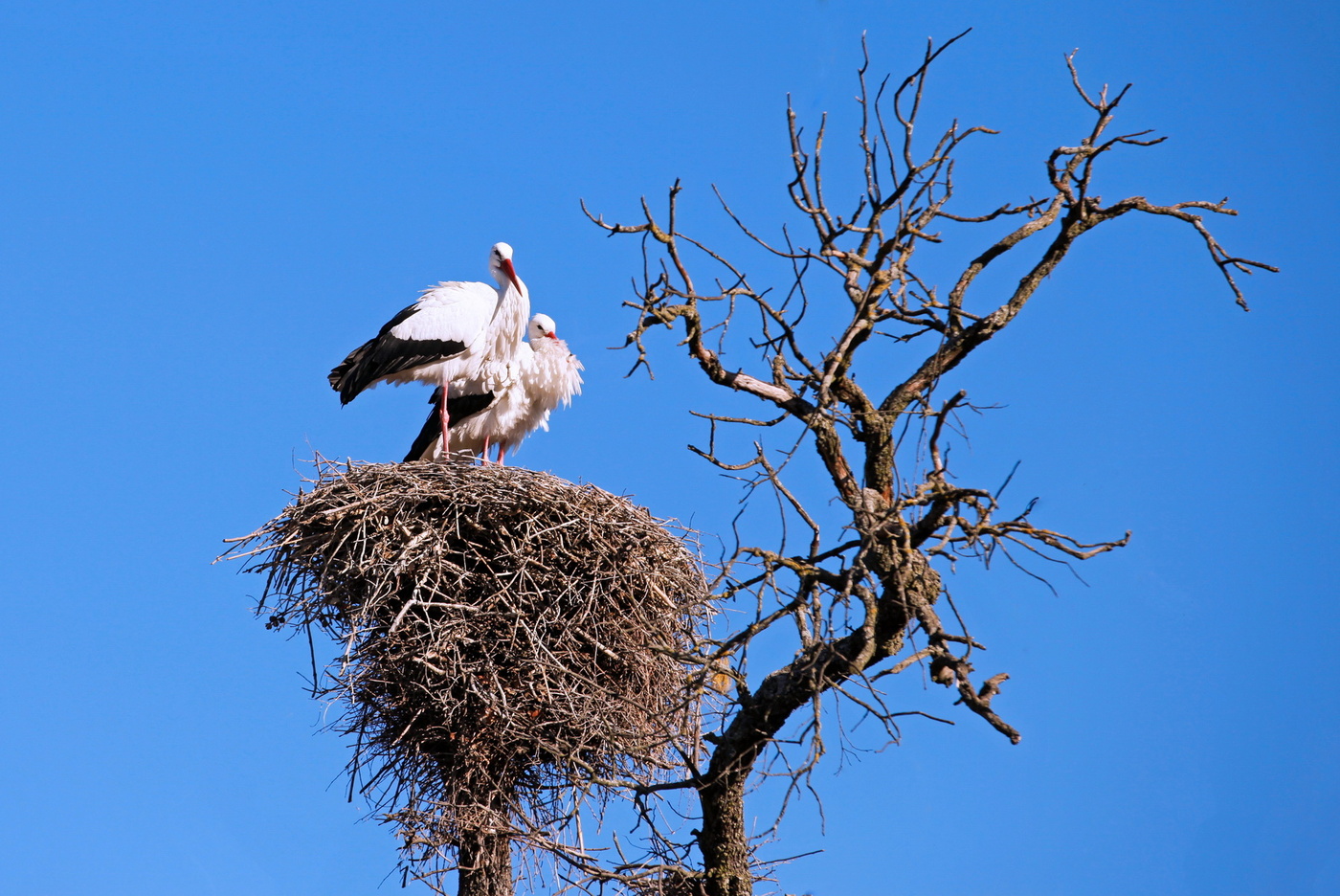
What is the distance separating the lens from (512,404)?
380 inches

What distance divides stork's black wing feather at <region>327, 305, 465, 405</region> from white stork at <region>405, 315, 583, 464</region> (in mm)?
453

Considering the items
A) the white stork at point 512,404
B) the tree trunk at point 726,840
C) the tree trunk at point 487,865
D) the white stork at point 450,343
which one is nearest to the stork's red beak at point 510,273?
the white stork at point 450,343

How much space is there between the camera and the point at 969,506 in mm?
4184

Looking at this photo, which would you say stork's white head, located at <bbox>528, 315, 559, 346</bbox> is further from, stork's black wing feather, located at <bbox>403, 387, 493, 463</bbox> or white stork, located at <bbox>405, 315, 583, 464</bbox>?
stork's black wing feather, located at <bbox>403, 387, 493, 463</bbox>

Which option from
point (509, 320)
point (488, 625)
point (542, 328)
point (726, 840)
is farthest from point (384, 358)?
point (726, 840)

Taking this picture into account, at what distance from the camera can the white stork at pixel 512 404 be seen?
9602 millimetres

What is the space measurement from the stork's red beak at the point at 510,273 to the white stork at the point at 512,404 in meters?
0.49

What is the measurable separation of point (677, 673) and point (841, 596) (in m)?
3.13

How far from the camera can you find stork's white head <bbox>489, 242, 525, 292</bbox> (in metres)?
9.65

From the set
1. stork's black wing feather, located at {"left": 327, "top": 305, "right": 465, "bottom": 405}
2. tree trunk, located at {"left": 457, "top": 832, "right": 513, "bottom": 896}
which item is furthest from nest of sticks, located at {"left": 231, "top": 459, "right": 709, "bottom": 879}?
stork's black wing feather, located at {"left": 327, "top": 305, "right": 465, "bottom": 405}

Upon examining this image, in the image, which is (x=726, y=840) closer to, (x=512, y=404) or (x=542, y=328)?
(x=512, y=404)

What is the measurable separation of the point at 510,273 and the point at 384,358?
1.26 metres

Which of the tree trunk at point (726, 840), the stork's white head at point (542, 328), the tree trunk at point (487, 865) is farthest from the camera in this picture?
the stork's white head at point (542, 328)

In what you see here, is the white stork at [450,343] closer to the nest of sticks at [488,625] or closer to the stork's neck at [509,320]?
the stork's neck at [509,320]
